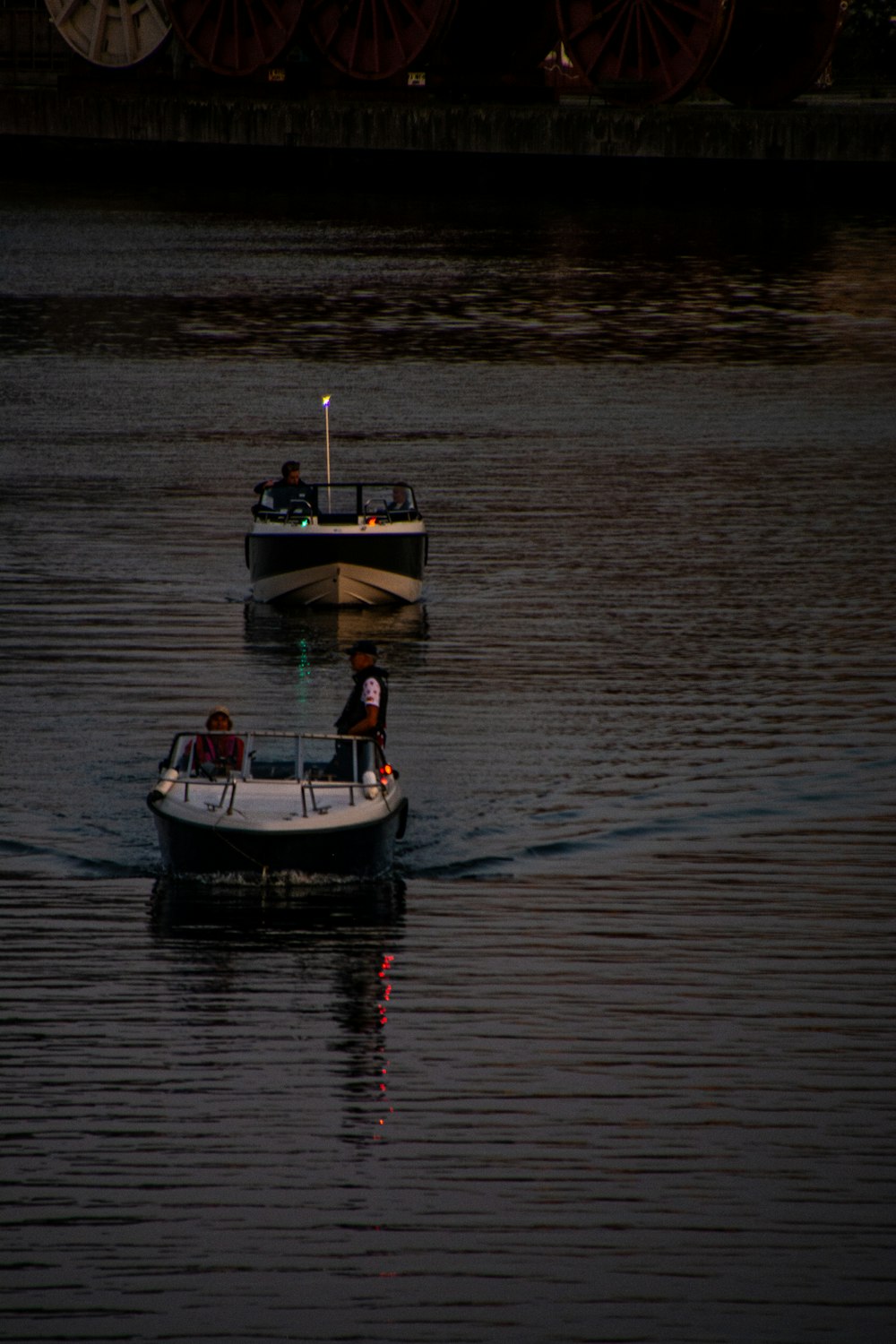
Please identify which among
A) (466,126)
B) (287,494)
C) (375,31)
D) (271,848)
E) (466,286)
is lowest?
(271,848)

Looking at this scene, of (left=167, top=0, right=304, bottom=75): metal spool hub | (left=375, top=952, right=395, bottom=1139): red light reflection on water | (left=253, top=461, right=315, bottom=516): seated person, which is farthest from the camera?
(left=167, top=0, right=304, bottom=75): metal spool hub

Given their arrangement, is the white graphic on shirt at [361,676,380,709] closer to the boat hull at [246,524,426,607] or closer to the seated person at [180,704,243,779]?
the seated person at [180,704,243,779]

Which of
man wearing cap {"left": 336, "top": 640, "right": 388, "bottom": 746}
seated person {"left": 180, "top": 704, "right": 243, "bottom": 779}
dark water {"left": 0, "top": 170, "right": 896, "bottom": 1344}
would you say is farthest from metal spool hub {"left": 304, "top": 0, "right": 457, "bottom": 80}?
seated person {"left": 180, "top": 704, "right": 243, "bottom": 779}

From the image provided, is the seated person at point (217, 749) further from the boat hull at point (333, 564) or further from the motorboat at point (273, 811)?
the boat hull at point (333, 564)

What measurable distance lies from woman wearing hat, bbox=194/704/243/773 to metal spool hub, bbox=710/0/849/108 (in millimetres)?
62856

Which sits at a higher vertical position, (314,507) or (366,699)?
(314,507)

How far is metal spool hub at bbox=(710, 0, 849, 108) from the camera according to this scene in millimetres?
77625

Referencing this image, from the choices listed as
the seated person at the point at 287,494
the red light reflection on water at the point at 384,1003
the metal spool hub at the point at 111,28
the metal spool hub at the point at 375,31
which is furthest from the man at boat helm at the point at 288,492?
the metal spool hub at the point at 111,28

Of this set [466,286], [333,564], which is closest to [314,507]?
[333,564]

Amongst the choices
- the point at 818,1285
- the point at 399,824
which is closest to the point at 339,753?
the point at 399,824

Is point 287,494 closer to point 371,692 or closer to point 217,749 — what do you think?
point 371,692

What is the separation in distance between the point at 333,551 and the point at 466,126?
4728cm

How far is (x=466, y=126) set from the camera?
74500 millimetres

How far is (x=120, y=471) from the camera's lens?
40.2 m
